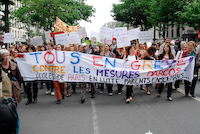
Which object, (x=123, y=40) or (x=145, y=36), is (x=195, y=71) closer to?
(x=123, y=40)

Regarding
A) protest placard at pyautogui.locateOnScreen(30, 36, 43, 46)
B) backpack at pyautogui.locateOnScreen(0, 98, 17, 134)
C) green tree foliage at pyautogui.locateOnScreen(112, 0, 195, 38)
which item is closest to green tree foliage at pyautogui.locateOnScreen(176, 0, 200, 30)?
green tree foliage at pyautogui.locateOnScreen(112, 0, 195, 38)

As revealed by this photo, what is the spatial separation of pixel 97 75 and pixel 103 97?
1.07 m

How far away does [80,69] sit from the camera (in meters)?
6.91

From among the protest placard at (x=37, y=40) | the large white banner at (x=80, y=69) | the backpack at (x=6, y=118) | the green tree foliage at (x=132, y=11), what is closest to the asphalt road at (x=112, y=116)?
the large white banner at (x=80, y=69)

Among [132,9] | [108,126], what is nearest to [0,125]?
[108,126]

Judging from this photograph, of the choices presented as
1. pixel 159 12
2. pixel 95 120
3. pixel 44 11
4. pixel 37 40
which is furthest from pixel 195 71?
pixel 159 12

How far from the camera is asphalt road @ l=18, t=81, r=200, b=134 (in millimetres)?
4547

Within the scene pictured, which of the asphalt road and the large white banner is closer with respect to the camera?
the asphalt road

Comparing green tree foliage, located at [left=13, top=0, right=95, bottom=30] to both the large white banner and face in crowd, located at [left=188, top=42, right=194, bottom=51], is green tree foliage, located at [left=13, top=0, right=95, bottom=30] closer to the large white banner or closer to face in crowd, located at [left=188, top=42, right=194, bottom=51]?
the large white banner

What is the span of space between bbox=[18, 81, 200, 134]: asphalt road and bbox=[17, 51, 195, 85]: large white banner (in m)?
0.73

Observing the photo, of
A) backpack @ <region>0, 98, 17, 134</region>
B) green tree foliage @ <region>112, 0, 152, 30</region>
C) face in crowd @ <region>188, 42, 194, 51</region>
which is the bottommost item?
backpack @ <region>0, 98, 17, 134</region>

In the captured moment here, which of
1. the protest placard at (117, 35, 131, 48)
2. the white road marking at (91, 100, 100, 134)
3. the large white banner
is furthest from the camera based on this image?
the protest placard at (117, 35, 131, 48)

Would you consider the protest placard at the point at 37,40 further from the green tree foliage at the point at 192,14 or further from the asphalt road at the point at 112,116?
the green tree foliage at the point at 192,14

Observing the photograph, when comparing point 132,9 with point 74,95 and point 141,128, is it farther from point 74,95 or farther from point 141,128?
point 141,128
